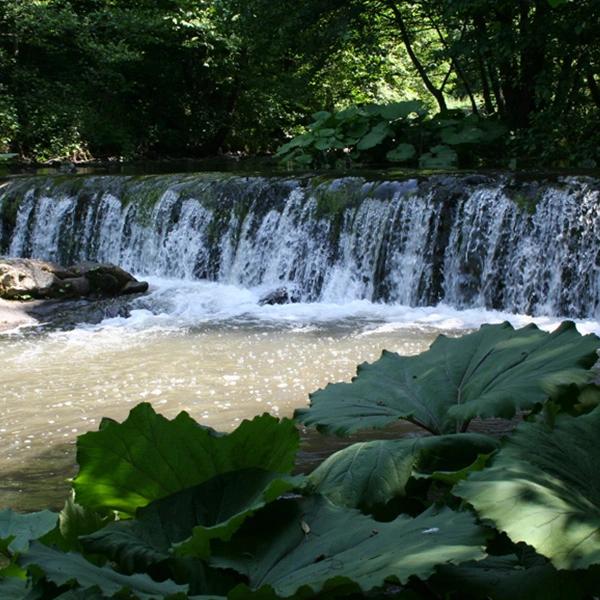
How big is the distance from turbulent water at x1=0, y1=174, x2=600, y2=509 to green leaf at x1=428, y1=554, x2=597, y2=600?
3.84m

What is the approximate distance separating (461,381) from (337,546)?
55 centimetres

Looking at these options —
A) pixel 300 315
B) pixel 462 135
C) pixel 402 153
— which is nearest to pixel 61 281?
pixel 300 315

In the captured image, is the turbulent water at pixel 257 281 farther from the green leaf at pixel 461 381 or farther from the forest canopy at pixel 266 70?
the forest canopy at pixel 266 70

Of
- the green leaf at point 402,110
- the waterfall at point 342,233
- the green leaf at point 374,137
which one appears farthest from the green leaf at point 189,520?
the green leaf at point 402,110

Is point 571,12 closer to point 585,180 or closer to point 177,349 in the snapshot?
point 585,180

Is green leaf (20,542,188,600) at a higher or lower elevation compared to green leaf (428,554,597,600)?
lower

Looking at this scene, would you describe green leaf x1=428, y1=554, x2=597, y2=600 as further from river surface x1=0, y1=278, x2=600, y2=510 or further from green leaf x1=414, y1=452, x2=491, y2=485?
river surface x1=0, y1=278, x2=600, y2=510

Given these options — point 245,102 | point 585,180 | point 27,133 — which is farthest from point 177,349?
point 245,102

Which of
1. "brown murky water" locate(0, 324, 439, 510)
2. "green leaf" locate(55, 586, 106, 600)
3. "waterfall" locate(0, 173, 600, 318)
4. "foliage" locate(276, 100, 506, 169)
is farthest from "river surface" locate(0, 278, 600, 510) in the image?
"foliage" locate(276, 100, 506, 169)

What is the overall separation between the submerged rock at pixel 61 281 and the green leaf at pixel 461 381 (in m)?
9.51

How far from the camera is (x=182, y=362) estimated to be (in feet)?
24.4

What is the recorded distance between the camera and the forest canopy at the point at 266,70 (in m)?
14.7

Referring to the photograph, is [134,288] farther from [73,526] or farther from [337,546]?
[337,546]

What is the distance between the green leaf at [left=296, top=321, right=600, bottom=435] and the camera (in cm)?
131
